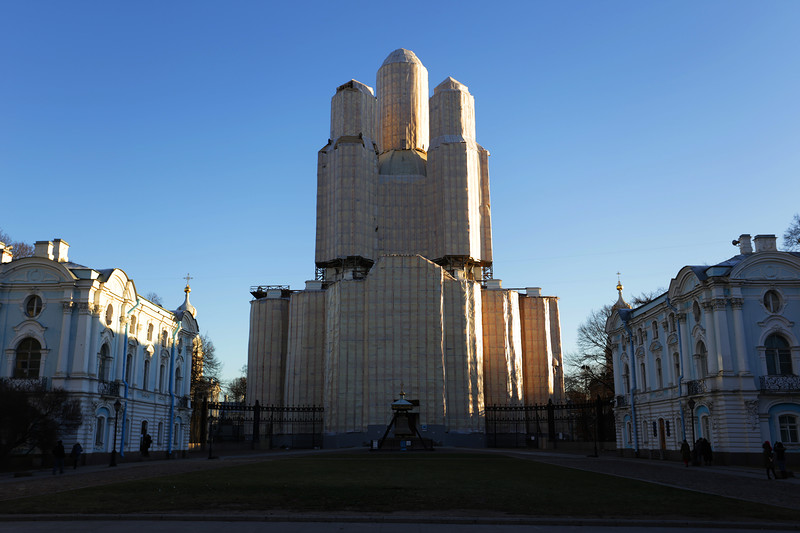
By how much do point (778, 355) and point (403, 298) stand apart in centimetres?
3792

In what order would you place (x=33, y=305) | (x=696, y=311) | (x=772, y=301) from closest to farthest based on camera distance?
(x=772, y=301) < (x=33, y=305) < (x=696, y=311)

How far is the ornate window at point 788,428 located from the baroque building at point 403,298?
3197cm

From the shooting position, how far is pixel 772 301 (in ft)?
114

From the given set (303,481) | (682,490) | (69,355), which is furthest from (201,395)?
(682,490)

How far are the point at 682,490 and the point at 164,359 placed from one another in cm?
3615

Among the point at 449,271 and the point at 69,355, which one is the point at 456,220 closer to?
the point at 449,271

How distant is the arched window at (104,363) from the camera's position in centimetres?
3703

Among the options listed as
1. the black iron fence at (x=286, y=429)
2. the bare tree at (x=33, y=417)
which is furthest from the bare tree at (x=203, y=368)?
the bare tree at (x=33, y=417)

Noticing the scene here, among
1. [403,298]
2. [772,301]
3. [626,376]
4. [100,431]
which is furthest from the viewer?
[403,298]

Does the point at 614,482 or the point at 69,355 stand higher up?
the point at 69,355

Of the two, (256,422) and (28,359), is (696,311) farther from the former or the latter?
(256,422)

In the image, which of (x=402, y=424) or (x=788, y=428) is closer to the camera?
(x=788, y=428)

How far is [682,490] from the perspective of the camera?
18625 millimetres

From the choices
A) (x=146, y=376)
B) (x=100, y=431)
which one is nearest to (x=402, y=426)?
(x=146, y=376)
